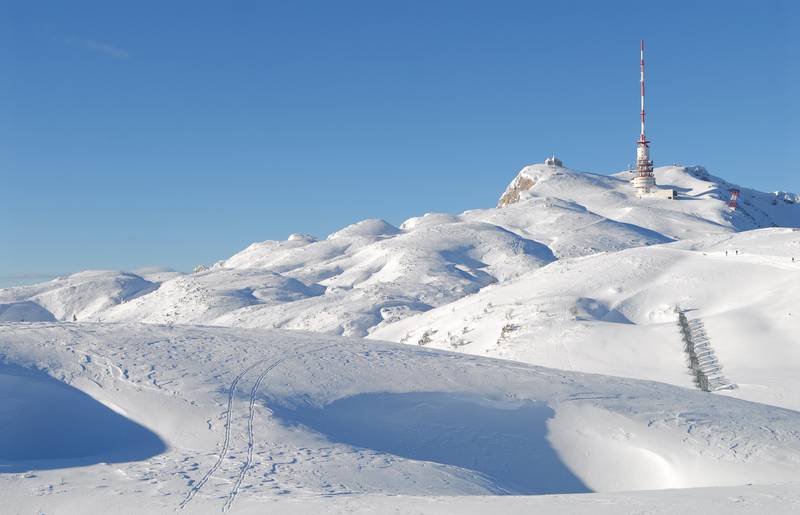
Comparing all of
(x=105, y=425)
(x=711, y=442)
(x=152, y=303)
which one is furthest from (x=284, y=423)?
(x=152, y=303)

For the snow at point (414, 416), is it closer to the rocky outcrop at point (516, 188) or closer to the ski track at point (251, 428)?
the ski track at point (251, 428)

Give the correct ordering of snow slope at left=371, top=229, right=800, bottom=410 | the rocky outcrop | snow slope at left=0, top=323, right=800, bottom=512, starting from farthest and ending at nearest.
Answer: the rocky outcrop
snow slope at left=371, top=229, right=800, bottom=410
snow slope at left=0, top=323, right=800, bottom=512

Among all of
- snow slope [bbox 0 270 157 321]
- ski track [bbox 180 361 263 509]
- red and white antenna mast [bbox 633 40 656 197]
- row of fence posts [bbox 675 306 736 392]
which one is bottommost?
ski track [bbox 180 361 263 509]

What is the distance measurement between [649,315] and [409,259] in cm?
5474

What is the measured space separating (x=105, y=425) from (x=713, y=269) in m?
42.0

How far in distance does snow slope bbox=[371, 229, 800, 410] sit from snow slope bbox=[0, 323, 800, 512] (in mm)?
10458

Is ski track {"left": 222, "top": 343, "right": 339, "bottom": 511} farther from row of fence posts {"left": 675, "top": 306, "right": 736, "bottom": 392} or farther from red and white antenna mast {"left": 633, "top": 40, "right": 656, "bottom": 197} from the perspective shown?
red and white antenna mast {"left": 633, "top": 40, "right": 656, "bottom": 197}

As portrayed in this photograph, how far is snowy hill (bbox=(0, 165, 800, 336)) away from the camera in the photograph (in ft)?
256

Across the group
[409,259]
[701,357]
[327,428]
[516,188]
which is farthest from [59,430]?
[516,188]

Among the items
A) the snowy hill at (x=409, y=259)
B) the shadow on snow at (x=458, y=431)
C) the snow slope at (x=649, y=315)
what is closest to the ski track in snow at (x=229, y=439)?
the shadow on snow at (x=458, y=431)

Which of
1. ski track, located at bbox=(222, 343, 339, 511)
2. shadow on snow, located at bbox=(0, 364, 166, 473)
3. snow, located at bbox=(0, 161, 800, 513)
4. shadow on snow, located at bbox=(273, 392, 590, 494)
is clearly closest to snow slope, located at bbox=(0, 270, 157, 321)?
snow, located at bbox=(0, 161, 800, 513)

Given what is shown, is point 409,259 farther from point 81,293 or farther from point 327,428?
point 327,428

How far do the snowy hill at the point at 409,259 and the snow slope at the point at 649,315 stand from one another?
16.9 metres

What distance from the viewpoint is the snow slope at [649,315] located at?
3444 cm
